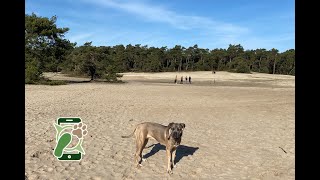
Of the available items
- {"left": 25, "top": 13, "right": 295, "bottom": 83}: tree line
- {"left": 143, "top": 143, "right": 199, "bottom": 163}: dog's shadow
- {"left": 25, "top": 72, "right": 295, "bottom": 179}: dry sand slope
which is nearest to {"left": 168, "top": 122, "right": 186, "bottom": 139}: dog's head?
{"left": 25, "top": 72, "right": 295, "bottom": 179}: dry sand slope

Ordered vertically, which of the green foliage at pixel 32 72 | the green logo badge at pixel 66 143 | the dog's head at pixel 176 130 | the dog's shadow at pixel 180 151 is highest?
the green foliage at pixel 32 72

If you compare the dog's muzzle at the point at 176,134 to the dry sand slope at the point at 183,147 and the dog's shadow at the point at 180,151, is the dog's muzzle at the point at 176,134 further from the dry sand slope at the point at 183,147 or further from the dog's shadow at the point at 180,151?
the dog's shadow at the point at 180,151

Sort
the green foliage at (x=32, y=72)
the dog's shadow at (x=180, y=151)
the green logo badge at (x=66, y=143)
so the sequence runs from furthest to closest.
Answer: the green foliage at (x=32, y=72) < the dog's shadow at (x=180, y=151) < the green logo badge at (x=66, y=143)

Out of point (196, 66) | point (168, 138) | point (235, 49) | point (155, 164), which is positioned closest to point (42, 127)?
point (155, 164)

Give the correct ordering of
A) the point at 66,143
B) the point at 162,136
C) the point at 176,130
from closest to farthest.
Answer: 1. the point at 176,130
2. the point at 162,136
3. the point at 66,143

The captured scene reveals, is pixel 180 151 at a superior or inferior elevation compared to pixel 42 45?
inferior

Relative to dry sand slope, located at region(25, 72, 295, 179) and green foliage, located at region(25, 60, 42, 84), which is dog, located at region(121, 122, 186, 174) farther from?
green foliage, located at region(25, 60, 42, 84)

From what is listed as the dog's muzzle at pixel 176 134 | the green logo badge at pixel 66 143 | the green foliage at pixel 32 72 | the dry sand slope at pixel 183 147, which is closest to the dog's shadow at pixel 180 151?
the dry sand slope at pixel 183 147

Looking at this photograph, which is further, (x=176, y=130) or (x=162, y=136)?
(x=162, y=136)

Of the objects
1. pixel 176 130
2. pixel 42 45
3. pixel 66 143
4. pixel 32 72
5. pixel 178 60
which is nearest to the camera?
pixel 176 130

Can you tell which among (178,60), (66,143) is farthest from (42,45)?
(178,60)

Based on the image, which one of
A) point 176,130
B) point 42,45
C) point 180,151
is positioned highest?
point 42,45

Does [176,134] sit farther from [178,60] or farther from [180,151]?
[178,60]
